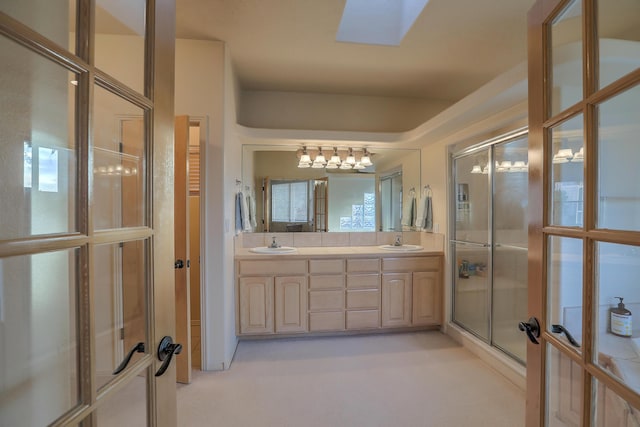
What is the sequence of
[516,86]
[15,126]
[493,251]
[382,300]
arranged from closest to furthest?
[15,126], [516,86], [493,251], [382,300]

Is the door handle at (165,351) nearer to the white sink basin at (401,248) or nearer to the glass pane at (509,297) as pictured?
the glass pane at (509,297)

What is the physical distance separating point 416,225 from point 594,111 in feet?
9.63

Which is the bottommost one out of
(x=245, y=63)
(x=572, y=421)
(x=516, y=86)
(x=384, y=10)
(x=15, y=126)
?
(x=572, y=421)

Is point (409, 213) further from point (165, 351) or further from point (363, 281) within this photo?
point (165, 351)

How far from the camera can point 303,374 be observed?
238 cm

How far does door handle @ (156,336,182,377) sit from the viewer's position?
2.63ft

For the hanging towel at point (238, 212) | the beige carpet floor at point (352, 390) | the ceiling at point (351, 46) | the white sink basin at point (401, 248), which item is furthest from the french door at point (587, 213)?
the hanging towel at point (238, 212)

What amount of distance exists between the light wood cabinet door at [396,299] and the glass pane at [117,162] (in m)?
2.73

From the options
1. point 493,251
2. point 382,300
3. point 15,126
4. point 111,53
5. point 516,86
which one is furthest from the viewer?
point 382,300

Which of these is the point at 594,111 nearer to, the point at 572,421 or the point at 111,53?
the point at 572,421

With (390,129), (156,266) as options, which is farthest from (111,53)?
(390,129)

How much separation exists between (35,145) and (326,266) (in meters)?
2.67

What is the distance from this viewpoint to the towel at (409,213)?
3707mm

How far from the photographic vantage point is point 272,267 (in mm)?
2939
